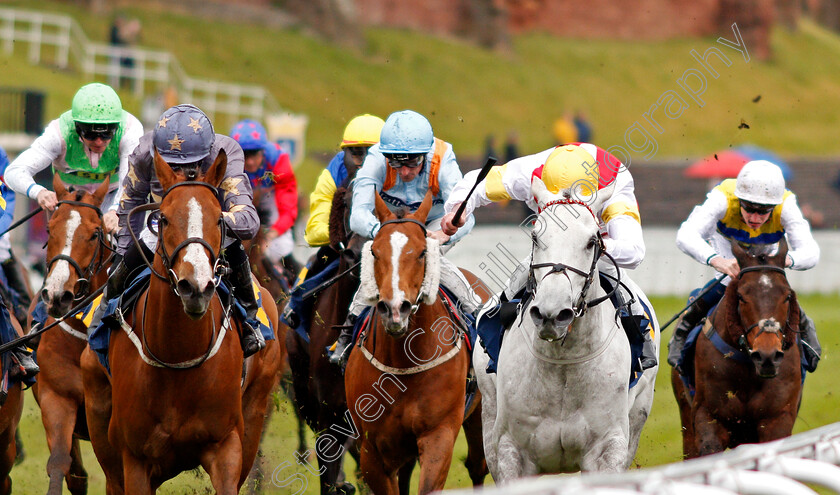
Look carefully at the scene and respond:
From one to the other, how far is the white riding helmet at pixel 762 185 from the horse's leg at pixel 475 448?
2259mm

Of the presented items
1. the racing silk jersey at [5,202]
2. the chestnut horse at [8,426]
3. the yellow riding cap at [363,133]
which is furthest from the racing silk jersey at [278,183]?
the chestnut horse at [8,426]

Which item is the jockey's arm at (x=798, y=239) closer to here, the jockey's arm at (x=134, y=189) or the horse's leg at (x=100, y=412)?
the jockey's arm at (x=134, y=189)

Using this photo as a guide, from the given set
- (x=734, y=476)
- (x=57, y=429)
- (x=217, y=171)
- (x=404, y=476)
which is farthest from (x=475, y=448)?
(x=734, y=476)

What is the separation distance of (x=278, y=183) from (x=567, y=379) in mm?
4849

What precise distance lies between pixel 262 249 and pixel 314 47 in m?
27.2

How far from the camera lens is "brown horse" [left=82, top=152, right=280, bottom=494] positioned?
Result: 5586mm

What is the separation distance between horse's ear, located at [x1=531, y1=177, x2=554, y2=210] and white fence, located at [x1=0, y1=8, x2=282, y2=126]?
20858mm

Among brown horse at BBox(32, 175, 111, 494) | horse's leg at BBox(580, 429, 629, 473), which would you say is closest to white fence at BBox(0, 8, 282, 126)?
brown horse at BBox(32, 175, 111, 494)

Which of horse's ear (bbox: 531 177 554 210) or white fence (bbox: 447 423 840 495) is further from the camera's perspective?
horse's ear (bbox: 531 177 554 210)

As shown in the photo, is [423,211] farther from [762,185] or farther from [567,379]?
[762,185]

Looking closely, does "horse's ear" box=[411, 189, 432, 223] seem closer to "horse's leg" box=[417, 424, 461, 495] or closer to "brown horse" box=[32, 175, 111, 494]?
"horse's leg" box=[417, 424, 461, 495]

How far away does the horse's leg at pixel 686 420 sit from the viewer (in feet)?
26.9

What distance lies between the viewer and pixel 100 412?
6.63m

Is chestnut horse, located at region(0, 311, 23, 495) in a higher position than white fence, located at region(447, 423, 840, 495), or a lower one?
lower
